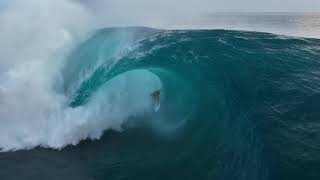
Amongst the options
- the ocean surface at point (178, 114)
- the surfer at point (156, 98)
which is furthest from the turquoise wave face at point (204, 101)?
the surfer at point (156, 98)

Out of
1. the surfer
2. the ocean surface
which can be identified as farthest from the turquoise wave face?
the surfer

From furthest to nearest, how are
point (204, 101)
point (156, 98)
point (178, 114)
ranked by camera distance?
1. point (156, 98)
2. point (178, 114)
3. point (204, 101)

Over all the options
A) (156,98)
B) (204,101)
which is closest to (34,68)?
(156,98)

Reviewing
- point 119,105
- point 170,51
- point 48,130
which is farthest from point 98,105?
point 170,51

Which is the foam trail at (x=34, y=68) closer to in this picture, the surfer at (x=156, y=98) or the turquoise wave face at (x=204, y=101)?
the turquoise wave face at (x=204, y=101)

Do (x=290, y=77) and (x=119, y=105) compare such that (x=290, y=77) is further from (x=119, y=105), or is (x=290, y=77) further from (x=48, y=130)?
(x=48, y=130)

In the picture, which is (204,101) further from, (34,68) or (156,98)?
(34,68)

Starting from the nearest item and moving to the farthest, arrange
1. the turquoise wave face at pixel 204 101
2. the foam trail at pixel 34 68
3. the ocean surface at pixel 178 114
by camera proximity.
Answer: the turquoise wave face at pixel 204 101, the ocean surface at pixel 178 114, the foam trail at pixel 34 68
